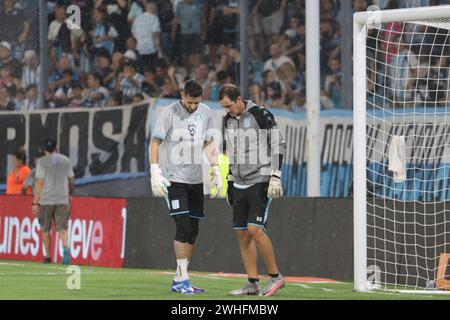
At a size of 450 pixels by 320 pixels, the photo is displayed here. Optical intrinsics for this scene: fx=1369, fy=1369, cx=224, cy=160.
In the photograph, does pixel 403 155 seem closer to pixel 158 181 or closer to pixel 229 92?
pixel 229 92

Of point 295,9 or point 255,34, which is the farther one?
point 295,9

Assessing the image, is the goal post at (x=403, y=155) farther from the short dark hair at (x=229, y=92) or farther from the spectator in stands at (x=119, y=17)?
the spectator in stands at (x=119, y=17)

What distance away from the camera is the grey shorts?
21688 millimetres

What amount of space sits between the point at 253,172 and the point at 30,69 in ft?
35.0

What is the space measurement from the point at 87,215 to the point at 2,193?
105 inches

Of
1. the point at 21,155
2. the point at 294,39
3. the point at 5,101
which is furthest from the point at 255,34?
the point at 5,101

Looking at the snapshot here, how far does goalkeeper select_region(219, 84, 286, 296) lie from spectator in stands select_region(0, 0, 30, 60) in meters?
10.4

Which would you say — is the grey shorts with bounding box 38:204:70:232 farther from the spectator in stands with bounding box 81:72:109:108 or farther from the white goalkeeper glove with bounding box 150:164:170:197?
the white goalkeeper glove with bounding box 150:164:170:197

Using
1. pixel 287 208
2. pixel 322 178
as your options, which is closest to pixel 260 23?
pixel 322 178

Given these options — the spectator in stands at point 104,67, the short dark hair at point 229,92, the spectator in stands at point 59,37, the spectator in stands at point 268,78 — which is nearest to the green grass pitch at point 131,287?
the short dark hair at point 229,92

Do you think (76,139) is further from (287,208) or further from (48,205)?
(287,208)

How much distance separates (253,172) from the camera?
46.0 ft

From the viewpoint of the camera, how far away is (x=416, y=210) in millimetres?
16797

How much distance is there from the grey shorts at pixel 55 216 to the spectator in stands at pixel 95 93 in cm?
262
